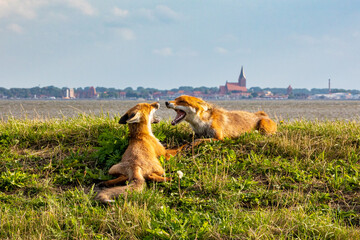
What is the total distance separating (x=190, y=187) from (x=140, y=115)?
159 cm

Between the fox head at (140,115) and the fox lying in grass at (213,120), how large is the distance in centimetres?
41

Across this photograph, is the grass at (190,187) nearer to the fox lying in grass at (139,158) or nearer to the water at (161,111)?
the fox lying in grass at (139,158)

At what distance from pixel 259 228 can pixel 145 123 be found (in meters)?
2.98

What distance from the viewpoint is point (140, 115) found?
6.00 meters


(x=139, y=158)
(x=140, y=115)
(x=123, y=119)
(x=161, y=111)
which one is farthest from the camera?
(x=161, y=111)

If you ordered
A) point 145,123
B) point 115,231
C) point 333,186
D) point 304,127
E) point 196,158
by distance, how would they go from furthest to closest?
1. point 304,127
2. point 196,158
3. point 145,123
4. point 333,186
5. point 115,231

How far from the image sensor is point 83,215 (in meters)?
4.39

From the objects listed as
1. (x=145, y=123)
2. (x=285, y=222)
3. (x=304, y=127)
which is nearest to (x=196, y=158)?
(x=145, y=123)

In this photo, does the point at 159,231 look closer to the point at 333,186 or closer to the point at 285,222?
the point at 285,222

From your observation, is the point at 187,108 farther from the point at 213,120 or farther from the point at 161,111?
the point at 161,111

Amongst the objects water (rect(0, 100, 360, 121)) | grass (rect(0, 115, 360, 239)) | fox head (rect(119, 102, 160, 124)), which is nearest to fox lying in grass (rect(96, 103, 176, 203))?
fox head (rect(119, 102, 160, 124))

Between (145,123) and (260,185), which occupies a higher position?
(145,123)

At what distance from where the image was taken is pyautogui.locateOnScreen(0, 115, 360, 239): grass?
4.04 metres

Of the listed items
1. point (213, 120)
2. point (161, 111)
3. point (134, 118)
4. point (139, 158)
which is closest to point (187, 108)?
point (213, 120)
